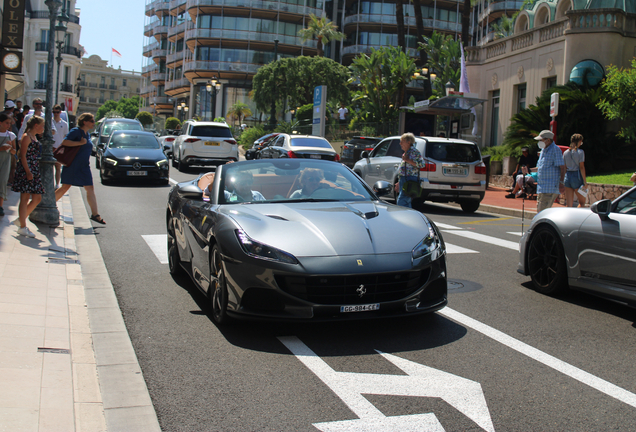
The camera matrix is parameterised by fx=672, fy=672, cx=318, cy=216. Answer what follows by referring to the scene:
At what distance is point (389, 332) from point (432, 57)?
128 feet

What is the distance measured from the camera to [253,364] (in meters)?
4.54

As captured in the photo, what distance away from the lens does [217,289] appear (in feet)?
17.7

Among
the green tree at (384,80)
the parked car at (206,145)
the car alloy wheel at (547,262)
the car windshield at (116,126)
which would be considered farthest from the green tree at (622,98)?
the green tree at (384,80)

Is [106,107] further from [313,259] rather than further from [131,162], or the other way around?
[313,259]

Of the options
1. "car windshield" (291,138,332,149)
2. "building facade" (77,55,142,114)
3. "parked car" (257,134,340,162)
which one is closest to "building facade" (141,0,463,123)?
"parked car" (257,134,340,162)

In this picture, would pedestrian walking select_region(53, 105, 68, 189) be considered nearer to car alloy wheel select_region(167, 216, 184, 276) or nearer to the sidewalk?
the sidewalk

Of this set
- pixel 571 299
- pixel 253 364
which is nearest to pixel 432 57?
pixel 571 299

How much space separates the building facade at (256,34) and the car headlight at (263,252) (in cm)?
6164

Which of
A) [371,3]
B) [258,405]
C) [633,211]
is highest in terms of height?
[371,3]

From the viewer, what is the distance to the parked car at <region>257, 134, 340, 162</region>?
70.3ft

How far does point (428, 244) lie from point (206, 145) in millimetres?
20031

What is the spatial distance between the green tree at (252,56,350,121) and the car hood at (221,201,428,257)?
52.5 m

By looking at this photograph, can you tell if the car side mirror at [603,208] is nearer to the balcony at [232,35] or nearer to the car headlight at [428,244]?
the car headlight at [428,244]

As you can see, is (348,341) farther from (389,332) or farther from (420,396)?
(420,396)
